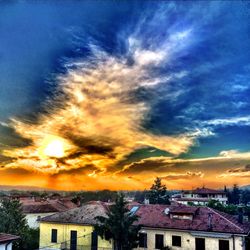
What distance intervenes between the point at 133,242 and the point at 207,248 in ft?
14.8

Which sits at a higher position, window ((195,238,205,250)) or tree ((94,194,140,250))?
tree ((94,194,140,250))

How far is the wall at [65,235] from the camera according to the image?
24294 mm

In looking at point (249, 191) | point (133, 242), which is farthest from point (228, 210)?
point (249, 191)

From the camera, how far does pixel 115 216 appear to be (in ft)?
68.5

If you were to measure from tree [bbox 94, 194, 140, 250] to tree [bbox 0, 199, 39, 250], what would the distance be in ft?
31.0

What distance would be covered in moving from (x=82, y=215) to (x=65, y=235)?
187cm

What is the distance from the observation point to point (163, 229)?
73.6ft

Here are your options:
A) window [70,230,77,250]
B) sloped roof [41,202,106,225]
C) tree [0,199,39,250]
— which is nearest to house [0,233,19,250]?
sloped roof [41,202,106,225]

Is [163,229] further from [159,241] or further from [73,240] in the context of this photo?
[73,240]

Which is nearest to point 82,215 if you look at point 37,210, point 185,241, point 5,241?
point 185,241

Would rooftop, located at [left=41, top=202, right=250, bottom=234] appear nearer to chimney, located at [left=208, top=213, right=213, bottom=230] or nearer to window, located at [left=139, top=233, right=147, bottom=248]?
chimney, located at [left=208, top=213, right=213, bottom=230]

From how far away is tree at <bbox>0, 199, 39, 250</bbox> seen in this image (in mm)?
27547

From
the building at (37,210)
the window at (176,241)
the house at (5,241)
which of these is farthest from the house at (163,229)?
the building at (37,210)

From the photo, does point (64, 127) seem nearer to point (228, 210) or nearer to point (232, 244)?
point (232, 244)
